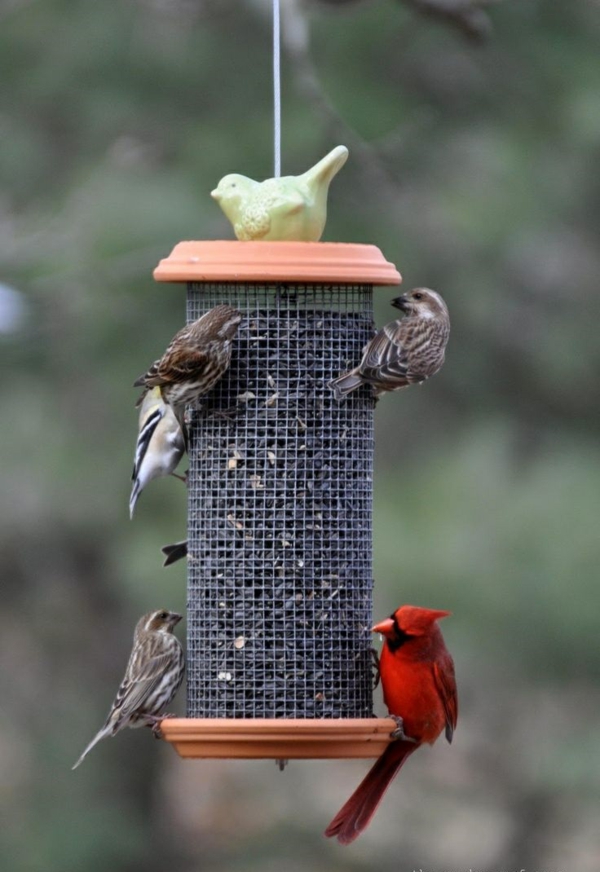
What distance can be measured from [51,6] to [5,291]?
9.69ft

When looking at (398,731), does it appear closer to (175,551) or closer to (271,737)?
(271,737)

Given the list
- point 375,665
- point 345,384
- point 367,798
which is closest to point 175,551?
point 375,665

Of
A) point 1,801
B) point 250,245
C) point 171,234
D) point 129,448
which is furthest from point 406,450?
point 250,245

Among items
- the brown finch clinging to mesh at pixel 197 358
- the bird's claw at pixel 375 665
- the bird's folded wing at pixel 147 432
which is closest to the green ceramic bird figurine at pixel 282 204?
the brown finch clinging to mesh at pixel 197 358

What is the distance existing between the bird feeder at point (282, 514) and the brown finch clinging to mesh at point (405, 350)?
0.38 feet

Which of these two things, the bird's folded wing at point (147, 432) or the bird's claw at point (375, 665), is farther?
the bird's folded wing at point (147, 432)

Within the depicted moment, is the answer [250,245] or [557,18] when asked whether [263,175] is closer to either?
[557,18]

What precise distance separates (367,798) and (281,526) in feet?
3.89

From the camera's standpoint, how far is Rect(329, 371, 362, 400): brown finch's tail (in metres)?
8.85

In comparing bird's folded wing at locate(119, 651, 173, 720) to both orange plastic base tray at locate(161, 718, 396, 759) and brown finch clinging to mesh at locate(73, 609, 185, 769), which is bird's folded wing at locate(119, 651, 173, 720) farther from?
orange plastic base tray at locate(161, 718, 396, 759)

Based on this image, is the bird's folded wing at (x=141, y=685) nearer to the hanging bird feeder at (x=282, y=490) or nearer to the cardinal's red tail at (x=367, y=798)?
the hanging bird feeder at (x=282, y=490)

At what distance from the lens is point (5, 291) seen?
15.9 m

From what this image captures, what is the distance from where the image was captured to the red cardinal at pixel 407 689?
8.78 metres

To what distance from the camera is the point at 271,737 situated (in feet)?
26.7
